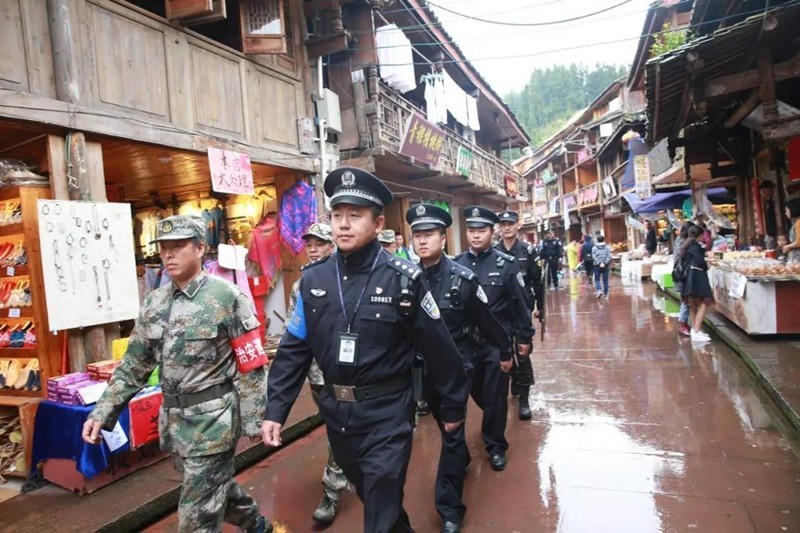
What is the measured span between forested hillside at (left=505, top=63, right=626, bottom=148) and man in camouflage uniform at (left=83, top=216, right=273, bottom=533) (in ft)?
237

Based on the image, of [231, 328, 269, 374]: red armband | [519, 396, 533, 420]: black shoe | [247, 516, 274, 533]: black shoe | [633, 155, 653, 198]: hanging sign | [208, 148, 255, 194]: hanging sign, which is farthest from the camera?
[633, 155, 653, 198]: hanging sign

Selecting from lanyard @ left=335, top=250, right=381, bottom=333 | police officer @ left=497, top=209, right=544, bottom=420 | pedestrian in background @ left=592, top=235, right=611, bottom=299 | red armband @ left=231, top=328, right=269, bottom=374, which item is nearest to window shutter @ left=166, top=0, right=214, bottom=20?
police officer @ left=497, top=209, right=544, bottom=420

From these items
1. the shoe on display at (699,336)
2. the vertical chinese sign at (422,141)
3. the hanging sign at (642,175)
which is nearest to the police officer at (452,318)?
the shoe on display at (699,336)

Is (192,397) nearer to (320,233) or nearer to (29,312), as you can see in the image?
(320,233)

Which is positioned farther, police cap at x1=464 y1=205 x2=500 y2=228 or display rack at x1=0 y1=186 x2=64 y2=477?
police cap at x1=464 y1=205 x2=500 y2=228

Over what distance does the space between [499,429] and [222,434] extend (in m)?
2.34

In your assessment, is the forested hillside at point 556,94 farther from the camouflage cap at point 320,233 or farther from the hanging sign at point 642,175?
the camouflage cap at point 320,233

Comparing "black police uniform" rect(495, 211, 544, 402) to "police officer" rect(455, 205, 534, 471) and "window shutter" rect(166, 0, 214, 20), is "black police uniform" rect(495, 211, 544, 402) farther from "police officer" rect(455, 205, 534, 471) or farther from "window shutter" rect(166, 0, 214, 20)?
"window shutter" rect(166, 0, 214, 20)

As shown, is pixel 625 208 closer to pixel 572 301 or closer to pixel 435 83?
pixel 572 301

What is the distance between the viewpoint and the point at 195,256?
297 cm

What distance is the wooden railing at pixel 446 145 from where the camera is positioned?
9938 millimetres

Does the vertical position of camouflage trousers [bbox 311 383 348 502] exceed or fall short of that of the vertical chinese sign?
it falls short

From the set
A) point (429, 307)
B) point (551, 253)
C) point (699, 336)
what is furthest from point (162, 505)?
point (551, 253)

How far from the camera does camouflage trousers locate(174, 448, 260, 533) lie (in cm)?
267
